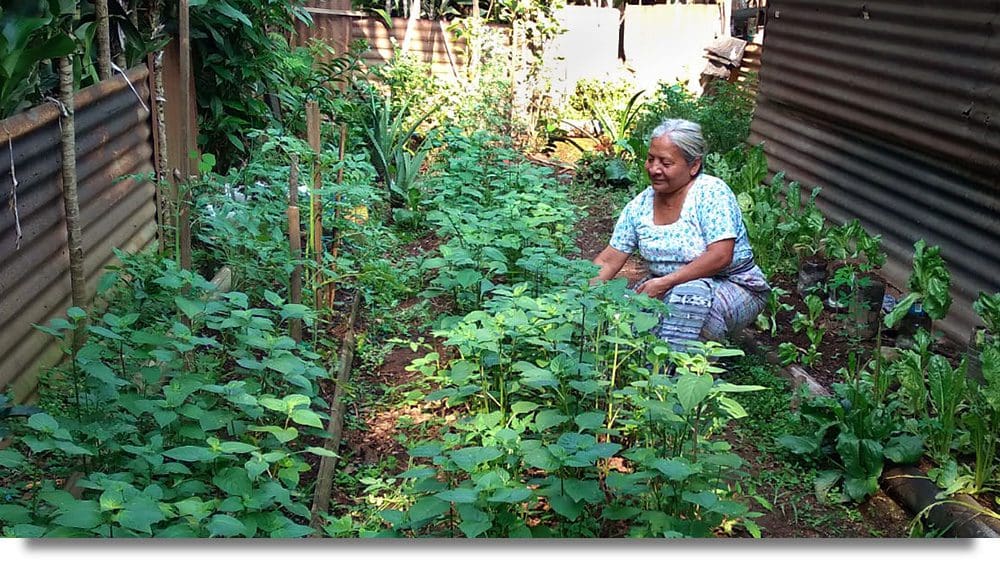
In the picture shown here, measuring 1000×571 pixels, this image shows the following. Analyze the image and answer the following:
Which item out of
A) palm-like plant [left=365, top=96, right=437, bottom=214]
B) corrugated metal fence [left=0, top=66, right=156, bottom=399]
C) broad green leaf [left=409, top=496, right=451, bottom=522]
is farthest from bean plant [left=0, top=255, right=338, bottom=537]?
palm-like plant [left=365, top=96, right=437, bottom=214]

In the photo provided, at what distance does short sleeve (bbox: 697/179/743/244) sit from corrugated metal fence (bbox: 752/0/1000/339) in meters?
0.73

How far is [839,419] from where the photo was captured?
2.58 m

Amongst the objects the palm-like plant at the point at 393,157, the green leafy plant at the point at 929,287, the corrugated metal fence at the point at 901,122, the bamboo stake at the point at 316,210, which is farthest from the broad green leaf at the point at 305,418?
the palm-like plant at the point at 393,157

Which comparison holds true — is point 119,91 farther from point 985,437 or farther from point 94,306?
point 985,437

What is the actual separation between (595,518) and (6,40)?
174 centimetres

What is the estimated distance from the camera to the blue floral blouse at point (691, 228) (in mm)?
3082

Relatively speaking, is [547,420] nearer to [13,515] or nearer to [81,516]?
[81,516]

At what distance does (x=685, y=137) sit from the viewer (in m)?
3.06

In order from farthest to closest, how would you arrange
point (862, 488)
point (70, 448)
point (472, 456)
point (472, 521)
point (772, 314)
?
point (772, 314) → point (862, 488) → point (472, 456) → point (472, 521) → point (70, 448)

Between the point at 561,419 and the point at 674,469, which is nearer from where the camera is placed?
the point at 674,469

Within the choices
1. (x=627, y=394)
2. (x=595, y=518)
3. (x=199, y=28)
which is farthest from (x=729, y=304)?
(x=199, y=28)

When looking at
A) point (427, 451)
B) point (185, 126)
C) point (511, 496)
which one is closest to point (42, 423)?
point (427, 451)

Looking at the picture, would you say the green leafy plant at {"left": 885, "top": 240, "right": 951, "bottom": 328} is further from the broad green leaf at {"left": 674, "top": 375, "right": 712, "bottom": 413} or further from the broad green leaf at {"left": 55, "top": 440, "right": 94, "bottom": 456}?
the broad green leaf at {"left": 55, "top": 440, "right": 94, "bottom": 456}

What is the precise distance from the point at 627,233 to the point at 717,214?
295mm
